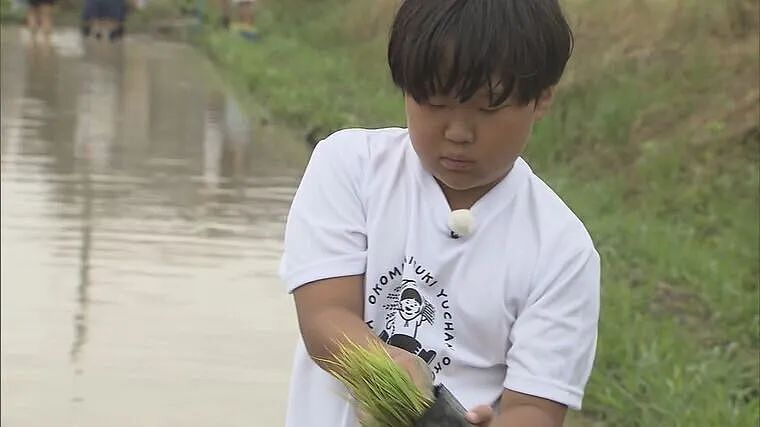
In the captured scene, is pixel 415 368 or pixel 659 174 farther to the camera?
pixel 659 174

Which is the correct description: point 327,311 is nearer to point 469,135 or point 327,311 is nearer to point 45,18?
point 469,135

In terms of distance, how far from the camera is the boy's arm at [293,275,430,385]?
2.12 metres

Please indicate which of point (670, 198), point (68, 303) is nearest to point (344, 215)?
point (68, 303)

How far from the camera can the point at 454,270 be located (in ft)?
7.09

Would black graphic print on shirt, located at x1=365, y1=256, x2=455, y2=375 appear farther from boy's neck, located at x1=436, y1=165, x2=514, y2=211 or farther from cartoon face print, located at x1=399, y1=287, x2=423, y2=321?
boy's neck, located at x1=436, y1=165, x2=514, y2=211

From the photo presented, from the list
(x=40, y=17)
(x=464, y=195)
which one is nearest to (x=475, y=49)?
(x=464, y=195)

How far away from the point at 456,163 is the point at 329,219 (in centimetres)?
21

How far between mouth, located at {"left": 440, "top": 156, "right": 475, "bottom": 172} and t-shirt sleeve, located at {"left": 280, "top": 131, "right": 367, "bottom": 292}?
0.15 m

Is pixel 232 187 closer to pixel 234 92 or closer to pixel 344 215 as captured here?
pixel 234 92

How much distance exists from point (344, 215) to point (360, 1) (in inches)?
622

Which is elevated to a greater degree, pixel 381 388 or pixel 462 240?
pixel 462 240

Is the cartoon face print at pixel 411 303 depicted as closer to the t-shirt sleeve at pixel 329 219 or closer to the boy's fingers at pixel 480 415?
the t-shirt sleeve at pixel 329 219

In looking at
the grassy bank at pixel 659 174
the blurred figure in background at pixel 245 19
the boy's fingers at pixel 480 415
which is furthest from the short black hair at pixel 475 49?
the blurred figure in background at pixel 245 19

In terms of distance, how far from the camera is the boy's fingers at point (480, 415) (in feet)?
6.61
